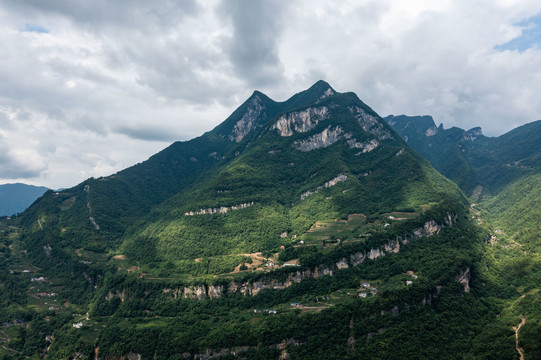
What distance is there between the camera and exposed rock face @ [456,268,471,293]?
112125 mm

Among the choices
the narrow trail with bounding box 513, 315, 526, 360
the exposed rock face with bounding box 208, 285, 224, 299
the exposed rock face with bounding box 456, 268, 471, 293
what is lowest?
the narrow trail with bounding box 513, 315, 526, 360

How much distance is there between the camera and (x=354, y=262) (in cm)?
13088

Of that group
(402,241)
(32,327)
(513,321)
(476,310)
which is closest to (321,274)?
(402,241)

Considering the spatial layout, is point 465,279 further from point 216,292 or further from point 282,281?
point 216,292

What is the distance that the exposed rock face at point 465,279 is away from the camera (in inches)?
4414

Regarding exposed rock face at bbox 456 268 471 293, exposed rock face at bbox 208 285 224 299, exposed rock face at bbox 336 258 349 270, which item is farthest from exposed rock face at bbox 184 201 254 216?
exposed rock face at bbox 456 268 471 293

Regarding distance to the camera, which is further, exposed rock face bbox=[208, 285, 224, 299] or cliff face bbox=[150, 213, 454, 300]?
exposed rock face bbox=[208, 285, 224, 299]

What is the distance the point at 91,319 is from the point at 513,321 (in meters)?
144

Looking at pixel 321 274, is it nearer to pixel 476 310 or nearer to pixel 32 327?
pixel 476 310

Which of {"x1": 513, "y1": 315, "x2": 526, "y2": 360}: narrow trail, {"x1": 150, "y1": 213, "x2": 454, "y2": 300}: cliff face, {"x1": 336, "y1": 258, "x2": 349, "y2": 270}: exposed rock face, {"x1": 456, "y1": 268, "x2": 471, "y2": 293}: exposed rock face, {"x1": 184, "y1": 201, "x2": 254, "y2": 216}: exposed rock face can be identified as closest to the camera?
{"x1": 513, "y1": 315, "x2": 526, "y2": 360}: narrow trail

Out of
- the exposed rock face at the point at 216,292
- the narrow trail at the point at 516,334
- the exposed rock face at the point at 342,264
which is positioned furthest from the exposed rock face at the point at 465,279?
the exposed rock face at the point at 216,292

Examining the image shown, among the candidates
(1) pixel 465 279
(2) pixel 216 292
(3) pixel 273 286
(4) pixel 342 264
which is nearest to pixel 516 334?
(1) pixel 465 279

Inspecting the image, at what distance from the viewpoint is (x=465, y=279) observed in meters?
114

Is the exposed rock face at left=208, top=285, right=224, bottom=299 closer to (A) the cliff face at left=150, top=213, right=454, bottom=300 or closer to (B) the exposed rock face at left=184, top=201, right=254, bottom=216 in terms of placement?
(A) the cliff face at left=150, top=213, right=454, bottom=300
